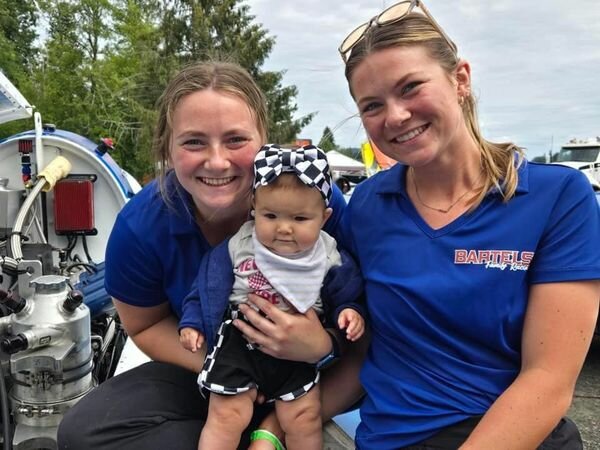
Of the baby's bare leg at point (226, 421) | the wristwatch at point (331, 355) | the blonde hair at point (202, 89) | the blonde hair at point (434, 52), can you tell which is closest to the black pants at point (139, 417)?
the baby's bare leg at point (226, 421)

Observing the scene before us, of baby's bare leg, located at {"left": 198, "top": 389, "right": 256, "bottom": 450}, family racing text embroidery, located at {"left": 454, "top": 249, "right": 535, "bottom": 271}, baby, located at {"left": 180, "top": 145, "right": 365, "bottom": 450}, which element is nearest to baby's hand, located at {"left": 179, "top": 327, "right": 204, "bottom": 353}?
baby, located at {"left": 180, "top": 145, "right": 365, "bottom": 450}

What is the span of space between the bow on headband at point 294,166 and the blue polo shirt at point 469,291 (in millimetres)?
296

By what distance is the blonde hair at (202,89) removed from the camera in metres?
1.84

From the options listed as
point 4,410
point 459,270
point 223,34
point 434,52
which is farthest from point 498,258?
point 223,34

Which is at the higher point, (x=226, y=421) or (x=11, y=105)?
(x=11, y=105)

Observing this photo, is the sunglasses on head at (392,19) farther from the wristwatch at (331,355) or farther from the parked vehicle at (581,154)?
the parked vehicle at (581,154)

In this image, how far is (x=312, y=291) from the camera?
1.77m

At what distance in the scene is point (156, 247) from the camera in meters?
1.91

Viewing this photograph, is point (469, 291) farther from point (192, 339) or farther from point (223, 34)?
point (223, 34)

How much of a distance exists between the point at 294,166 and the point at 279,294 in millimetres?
407

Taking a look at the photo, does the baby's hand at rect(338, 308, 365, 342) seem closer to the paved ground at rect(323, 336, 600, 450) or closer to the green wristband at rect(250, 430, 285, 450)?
the green wristband at rect(250, 430, 285, 450)

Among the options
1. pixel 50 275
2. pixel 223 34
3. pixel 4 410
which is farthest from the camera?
pixel 223 34

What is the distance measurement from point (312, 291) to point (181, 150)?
612mm

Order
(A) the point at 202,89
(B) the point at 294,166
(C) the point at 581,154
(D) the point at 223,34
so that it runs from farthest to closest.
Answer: (D) the point at 223,34 → (C) the point at 581,154 → (A) the point at 202,89 → (B) the point at 294,166
